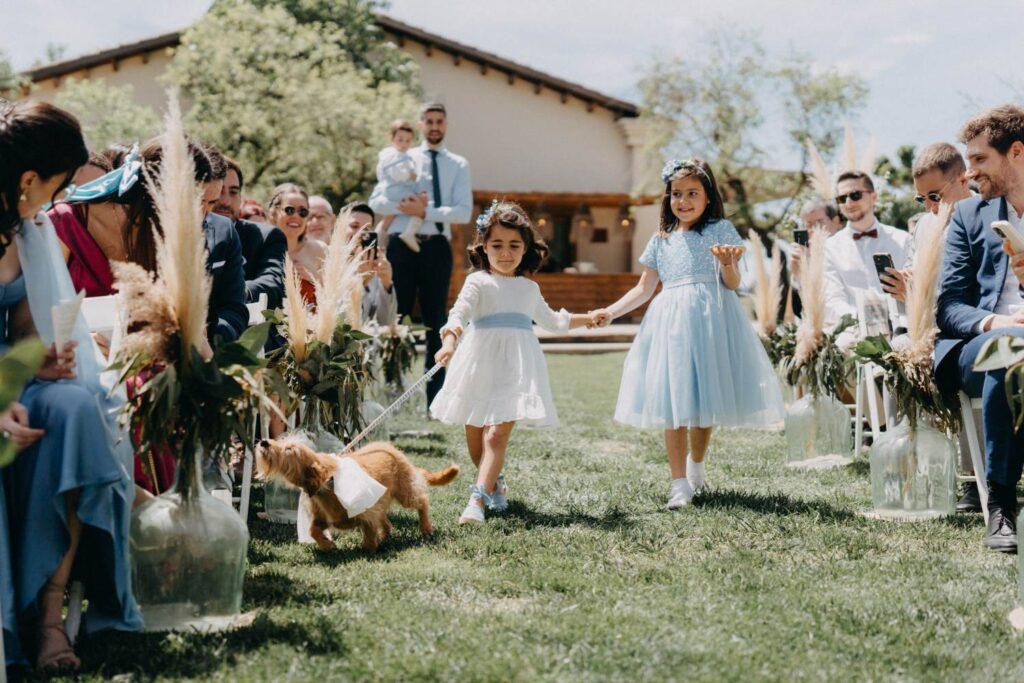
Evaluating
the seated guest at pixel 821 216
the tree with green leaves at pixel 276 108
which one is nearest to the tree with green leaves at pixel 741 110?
the tree with green leaves at pixel 276 108

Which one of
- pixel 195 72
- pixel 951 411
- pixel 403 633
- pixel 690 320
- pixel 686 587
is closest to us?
pixel 403 633

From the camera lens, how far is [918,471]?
527cm

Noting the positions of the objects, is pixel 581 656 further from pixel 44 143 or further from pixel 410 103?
pixel 410 103

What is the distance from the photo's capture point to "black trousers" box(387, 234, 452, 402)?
9180mm

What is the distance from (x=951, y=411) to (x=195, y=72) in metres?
22.9

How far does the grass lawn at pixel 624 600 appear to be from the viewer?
3145 mm

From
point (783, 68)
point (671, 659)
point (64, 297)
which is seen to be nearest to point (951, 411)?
point (671, 659)

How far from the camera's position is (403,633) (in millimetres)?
3432

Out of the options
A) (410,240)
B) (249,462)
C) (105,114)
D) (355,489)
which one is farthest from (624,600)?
(105,114)

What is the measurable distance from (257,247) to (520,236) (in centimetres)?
154

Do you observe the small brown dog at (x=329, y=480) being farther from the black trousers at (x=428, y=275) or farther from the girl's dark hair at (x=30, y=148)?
the black trousers at (x=428, y=275)

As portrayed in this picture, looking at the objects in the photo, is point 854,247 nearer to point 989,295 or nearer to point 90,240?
point 989,295

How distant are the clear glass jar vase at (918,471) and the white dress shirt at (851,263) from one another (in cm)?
234

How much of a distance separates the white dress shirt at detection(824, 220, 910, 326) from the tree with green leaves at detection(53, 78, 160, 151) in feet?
61.6
